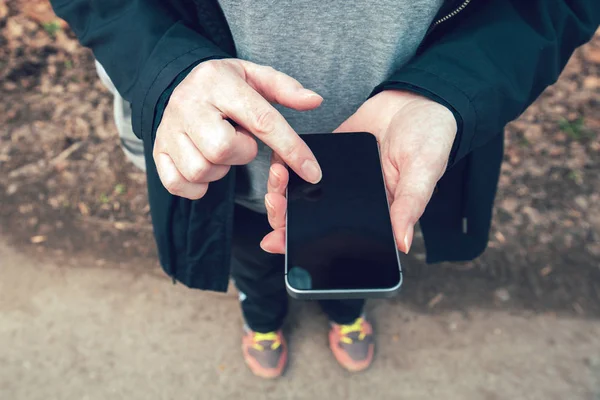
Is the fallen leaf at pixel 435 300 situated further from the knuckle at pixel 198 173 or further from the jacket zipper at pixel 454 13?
the knuckle at pixel 198 173

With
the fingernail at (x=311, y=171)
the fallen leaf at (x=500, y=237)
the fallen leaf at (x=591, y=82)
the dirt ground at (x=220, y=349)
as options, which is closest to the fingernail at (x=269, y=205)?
the fingernail at (x=311, y=171)

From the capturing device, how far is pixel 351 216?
4.41 ft

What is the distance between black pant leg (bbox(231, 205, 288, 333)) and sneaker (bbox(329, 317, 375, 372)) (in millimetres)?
307

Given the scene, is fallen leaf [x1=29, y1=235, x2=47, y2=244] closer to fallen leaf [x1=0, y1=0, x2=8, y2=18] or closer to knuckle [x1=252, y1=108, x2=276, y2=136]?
fallen leaf [x1=0, y1=0, x2=8, y2=18]

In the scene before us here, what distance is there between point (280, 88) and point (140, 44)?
1.43ft

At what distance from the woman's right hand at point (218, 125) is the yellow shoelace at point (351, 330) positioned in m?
1.49

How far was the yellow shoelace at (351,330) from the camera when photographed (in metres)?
2.47

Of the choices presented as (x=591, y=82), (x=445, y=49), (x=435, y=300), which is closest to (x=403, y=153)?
(x=445, y=49)

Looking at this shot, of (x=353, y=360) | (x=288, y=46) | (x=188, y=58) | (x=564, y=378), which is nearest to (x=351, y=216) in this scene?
(x=288, y=46)

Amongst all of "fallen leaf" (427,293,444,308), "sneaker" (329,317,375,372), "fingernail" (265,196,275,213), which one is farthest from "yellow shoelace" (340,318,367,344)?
"fingernail" (265,196,275,213)

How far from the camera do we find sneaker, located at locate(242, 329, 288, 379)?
2.43 metres

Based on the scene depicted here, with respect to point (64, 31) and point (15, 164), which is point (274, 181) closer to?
point (15, 164)

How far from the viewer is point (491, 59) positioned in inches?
52.3

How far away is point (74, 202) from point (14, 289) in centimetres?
60
